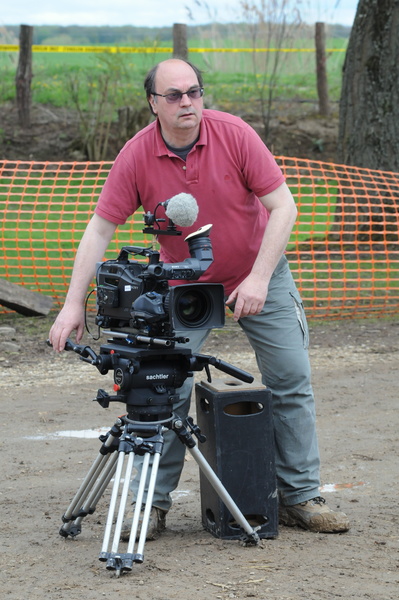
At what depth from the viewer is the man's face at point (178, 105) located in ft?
13.2

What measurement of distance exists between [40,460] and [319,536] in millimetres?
1933

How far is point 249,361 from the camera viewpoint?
7586mm

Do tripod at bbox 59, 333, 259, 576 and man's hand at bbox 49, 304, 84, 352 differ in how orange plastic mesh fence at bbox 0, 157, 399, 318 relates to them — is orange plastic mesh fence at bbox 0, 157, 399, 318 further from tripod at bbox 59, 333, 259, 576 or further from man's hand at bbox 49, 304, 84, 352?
tripod at bbox 59, 333, 259, 576

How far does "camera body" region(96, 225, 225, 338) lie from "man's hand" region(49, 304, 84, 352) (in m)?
0.22

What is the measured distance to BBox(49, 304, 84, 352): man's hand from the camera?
3924mm

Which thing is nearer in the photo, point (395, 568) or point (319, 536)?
point (395, 568)

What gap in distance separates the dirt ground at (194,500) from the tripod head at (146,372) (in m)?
0.66

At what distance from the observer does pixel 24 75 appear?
55.0ft

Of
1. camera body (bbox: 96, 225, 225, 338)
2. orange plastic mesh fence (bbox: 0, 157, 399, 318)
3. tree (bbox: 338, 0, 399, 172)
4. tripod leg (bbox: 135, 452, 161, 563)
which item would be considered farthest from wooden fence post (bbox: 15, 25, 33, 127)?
tripod leg (bbox: 135, 452, 161, 563)

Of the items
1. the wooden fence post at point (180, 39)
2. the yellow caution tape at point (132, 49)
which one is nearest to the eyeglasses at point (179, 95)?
the wooden fence post at point (180, 39)

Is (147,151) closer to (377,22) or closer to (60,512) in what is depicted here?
(60,512)

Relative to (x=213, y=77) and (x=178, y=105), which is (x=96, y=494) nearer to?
(x=178, y=105)

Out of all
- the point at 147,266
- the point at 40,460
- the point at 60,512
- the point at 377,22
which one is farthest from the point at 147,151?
the point at 377,22

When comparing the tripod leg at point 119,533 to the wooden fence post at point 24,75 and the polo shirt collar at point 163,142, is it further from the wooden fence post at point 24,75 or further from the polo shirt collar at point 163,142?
the wooden fence post at point 24,75
